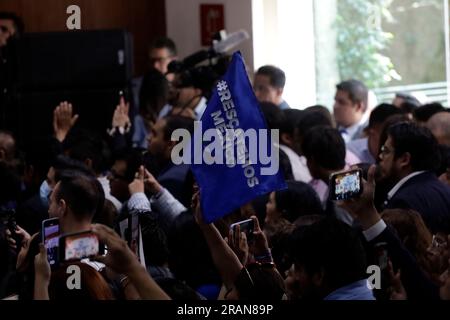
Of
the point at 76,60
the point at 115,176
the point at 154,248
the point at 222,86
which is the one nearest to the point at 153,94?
the point at 76,60

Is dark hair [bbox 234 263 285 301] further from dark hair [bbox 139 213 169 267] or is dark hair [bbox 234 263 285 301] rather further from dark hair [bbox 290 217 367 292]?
dark hair [bbox 139 213 169 267]

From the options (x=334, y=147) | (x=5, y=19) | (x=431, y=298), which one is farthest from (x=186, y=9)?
(x=431, y=298)

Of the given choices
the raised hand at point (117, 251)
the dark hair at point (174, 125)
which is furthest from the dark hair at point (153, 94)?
the raised hand at point (117, 251)

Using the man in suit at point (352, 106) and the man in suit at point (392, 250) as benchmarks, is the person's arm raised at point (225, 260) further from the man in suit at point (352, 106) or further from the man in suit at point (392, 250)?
the man in suit at point (352, 106)

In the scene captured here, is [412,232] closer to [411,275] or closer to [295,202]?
[411,275]

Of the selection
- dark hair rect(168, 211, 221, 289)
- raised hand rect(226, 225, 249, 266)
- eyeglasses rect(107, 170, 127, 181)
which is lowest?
dark hair rect(168, 211, 221, 289)

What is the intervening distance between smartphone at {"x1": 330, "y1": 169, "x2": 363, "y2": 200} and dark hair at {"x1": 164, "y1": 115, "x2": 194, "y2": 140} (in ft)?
7.75

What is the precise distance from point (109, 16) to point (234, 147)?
4.73 m

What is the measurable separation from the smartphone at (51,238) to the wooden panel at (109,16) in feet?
13.3

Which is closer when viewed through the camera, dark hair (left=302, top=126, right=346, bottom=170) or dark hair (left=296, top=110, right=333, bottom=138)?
dark hair (left=302, top=126, right=346, bottom=170)

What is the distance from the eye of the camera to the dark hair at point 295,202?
4.75 meters

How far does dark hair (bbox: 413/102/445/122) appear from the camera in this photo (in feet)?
21.0

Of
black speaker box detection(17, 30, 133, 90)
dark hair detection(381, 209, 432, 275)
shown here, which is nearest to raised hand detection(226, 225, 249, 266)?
dark hair detection(381, 209, 432, 275)

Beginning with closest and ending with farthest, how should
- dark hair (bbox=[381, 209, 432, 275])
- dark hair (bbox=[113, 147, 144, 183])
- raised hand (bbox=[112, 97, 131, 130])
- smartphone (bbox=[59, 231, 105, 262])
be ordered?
smartphone (bbox=[59, 231, 105, 262])
dark hair (bbox=[381, 209, 432, 275])
dark hair (bbox=[113, 147, 144, 183])
raised hand (bbox=[112, 97, 131, 130])
